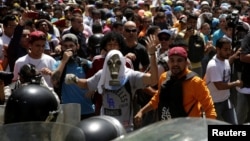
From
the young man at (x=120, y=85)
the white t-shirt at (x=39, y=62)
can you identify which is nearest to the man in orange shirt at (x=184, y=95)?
the young man at (x=120, y=85)

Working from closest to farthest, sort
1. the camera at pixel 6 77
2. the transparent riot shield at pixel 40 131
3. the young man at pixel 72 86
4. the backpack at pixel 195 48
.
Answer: the transparent riot shield at pixel 40 131 → the camera at pixel 6 77 → the young man at pixel 72 86 → the backpack at pixel 195 48

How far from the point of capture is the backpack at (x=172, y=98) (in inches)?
233

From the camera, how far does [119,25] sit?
10609 mm

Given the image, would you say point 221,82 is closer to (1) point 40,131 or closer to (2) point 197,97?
(2) point 197,97

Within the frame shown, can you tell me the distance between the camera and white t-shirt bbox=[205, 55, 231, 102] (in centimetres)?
768

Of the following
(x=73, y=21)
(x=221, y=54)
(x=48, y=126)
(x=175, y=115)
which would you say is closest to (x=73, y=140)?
(x=48, y=126)

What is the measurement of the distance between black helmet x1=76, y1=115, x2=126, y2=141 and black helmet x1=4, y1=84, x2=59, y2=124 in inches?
18.5

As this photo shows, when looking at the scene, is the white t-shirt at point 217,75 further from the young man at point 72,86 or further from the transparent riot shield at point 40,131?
the transparent riot shield at point 40,131

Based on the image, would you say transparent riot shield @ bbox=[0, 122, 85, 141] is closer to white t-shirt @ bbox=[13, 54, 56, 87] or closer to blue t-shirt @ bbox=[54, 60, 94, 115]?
blue t-shirt @ bbox=[54, 60, 94, 115]

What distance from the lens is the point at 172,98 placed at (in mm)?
5957

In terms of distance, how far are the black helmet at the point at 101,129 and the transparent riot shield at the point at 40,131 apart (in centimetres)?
36

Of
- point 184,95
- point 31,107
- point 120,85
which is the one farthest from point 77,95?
point 31,107

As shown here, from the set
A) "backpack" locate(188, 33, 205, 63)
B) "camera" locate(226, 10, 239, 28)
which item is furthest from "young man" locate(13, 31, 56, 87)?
"camera" locate(226, 10, 239, 28)

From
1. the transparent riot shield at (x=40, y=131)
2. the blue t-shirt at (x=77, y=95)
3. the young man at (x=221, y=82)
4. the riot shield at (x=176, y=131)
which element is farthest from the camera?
the young man at (x=221, y=82)
